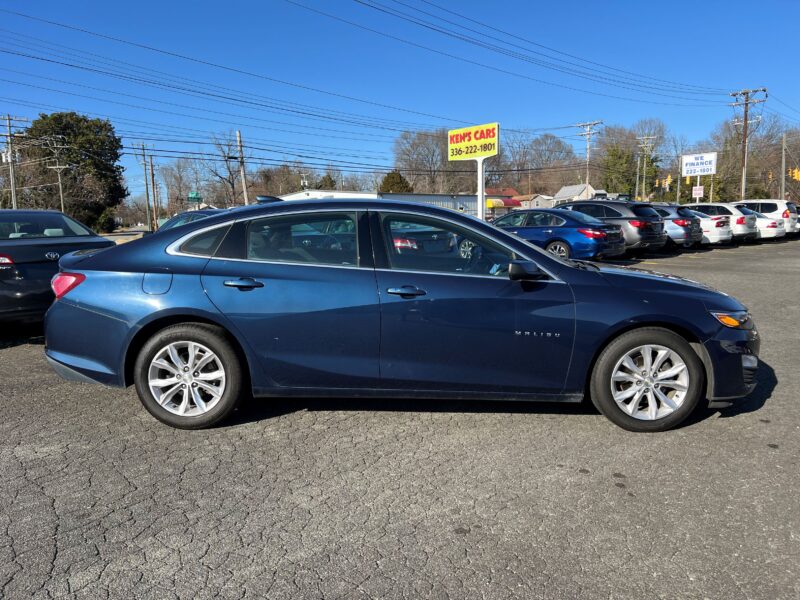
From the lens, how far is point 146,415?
417cm

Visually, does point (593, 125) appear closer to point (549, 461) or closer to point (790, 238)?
point (790, 238)

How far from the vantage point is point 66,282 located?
3979 mm

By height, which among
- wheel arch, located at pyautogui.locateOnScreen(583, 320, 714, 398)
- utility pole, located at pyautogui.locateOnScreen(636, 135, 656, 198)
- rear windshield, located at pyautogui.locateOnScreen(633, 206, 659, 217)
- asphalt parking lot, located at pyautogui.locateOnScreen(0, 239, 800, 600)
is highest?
utility pole, located at pyautogui.locateOnScreen(636, 135, 656, 198)

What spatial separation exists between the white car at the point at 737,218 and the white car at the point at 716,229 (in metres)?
0.58

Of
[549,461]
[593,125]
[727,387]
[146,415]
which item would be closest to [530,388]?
[549,461]

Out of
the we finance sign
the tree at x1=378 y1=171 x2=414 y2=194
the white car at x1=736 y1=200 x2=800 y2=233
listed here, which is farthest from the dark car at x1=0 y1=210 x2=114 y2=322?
the tree at x1=378 y1=171 x2=414 y2=194

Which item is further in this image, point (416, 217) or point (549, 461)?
point (416, 217)

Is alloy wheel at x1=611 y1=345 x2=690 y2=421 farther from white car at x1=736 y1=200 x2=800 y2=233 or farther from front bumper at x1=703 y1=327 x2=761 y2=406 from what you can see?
white car at x1=736 y1=200 x2=800 y2=233

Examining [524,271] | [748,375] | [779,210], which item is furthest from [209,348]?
[779,210]

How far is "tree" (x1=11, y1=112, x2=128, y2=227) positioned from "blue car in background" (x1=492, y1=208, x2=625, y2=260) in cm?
5702

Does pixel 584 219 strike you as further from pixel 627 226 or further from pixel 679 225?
pixel 679 225

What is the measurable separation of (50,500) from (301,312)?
1692mm

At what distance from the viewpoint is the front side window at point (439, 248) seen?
12.6 feet

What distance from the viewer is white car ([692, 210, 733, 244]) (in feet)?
66.2
